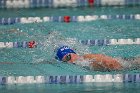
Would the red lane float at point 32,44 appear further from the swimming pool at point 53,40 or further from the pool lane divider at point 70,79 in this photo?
the pool lane divider at point 70,79

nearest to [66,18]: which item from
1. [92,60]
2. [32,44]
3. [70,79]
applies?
[32,44]

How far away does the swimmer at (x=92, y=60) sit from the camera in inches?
199

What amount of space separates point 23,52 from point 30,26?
4.54 feet

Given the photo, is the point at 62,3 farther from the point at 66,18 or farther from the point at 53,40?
the point at 53,40

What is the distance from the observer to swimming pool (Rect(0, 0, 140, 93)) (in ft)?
15.7

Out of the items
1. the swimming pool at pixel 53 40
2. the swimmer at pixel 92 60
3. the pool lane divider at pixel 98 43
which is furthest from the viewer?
the pool lane divider at pixel 98 43

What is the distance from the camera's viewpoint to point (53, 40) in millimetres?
6445

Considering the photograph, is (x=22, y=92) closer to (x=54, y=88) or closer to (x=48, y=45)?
(x=54, y=88)

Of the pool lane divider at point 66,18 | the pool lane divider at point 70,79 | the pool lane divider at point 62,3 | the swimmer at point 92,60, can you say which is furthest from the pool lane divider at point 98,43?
the pool lane divider at point 62,3

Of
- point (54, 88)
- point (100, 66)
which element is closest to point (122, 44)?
point (100, 66)

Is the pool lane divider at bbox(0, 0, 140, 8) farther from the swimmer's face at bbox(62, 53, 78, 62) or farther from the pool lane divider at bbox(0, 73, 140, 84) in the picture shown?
the pool lane divider at bbox(0, 73, 140, 84)

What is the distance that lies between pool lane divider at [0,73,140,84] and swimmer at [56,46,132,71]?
19cm

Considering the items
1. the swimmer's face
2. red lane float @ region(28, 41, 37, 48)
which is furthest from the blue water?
red lane float @ region(28, 41, 37, 48)

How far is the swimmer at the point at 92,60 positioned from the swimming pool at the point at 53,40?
3.1 inches
